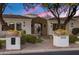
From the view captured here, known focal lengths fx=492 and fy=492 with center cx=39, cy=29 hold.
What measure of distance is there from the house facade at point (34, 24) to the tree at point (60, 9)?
100 millimetres

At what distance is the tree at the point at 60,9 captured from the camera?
438 inches

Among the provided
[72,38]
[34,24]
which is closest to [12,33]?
[34,24]

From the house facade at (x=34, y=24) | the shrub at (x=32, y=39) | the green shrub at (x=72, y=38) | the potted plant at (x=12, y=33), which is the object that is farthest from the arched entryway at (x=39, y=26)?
the green shrub at (x=72, y=38)

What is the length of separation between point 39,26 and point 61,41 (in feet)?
1.98

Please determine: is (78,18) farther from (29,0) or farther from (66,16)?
(29,0)

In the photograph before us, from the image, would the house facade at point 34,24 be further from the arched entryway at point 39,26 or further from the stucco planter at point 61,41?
the stucco planter at point 61,41

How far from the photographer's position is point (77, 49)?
436 inches

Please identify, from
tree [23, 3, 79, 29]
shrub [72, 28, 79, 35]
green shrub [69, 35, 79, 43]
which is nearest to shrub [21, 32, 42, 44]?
tree [23, 3, 79, 29]

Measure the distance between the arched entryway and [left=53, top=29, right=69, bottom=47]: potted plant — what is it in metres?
0.26

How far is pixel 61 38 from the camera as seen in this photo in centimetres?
1103

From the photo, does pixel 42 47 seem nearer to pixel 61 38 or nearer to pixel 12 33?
pixel 61 38

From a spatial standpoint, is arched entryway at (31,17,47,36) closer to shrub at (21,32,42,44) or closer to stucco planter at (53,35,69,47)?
shrub at (21,32,42,44)

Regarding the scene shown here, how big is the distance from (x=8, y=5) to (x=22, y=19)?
0.44 m
